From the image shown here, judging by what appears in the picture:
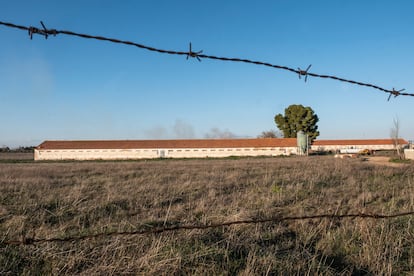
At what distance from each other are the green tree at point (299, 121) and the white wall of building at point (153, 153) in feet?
34.2

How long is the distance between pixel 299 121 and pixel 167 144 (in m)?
26.4

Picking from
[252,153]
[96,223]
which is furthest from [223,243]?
[252,153]

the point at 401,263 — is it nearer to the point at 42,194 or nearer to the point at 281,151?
the point at 42,194

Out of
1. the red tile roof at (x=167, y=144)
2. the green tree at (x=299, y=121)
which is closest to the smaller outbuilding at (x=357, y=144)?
the green tree at (x=299, y=121)

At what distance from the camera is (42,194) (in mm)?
7426

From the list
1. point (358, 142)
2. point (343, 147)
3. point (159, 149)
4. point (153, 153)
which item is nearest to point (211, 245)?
point (153, 153)

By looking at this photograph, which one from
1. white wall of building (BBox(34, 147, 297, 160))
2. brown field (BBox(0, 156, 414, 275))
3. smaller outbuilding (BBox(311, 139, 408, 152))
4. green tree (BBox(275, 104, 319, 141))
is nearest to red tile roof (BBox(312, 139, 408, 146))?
smaller outbuilding (BBox(311, 139, 408, 152))

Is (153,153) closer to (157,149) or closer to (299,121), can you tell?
(157,149)

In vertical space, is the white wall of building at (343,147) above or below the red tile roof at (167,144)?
below

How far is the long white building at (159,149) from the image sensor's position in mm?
48906

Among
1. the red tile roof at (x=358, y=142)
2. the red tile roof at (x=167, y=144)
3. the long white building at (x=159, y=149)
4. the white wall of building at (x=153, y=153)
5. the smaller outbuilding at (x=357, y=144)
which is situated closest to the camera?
the white wall of building at (x=153, y=153)

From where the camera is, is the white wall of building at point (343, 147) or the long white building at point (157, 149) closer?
the long white building at point (157, 149)

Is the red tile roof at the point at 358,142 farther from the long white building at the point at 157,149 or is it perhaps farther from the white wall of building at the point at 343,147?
the long white building at the point at 157,149

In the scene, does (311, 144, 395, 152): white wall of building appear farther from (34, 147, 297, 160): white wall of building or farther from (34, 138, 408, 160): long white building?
(34, 147, 297, 160): white wall of building
